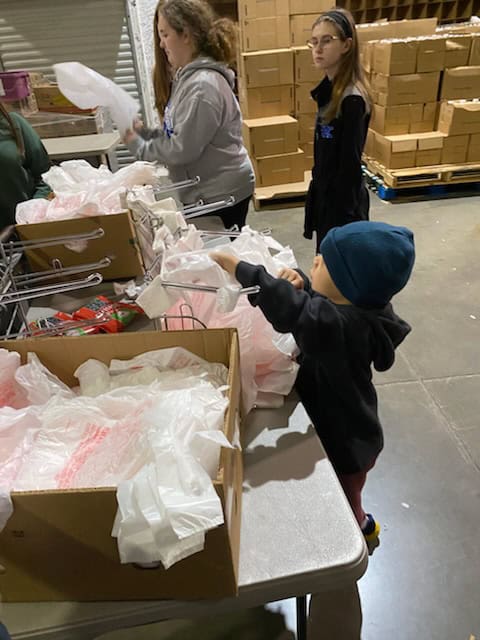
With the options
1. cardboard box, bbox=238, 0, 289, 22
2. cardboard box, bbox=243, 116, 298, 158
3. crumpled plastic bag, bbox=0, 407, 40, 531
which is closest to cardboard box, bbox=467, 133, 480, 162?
cardboard box, bbox=243, 116, 298, 158

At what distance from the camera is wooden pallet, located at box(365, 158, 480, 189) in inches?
162

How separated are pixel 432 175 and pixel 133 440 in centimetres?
409

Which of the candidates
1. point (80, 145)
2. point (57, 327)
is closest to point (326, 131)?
point (80, 145)

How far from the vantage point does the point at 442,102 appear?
4.10 metres

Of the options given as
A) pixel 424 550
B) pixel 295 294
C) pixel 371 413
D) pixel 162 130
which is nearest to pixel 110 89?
pixel 162 130

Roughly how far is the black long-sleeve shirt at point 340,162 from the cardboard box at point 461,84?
221cm

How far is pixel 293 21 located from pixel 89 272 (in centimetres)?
372

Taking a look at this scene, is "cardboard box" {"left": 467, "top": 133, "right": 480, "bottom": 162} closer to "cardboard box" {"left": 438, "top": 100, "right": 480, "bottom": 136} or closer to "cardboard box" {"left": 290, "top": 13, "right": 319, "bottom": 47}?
"cardboard box" {"left": 438, "top": 100, "right": 480, "bottom": 136}

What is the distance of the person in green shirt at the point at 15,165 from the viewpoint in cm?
173

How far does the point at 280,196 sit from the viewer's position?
4285mm

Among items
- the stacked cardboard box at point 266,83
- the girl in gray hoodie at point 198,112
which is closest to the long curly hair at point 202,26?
the girl in gray hoodie at point 198,112

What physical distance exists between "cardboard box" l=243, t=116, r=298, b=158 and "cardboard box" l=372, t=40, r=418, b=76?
824 mm

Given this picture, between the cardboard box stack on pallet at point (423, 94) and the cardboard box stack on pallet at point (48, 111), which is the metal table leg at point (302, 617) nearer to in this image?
the cardboard box stack on pallet at point (48, 111)

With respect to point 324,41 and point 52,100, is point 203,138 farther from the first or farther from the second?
point 52,100
